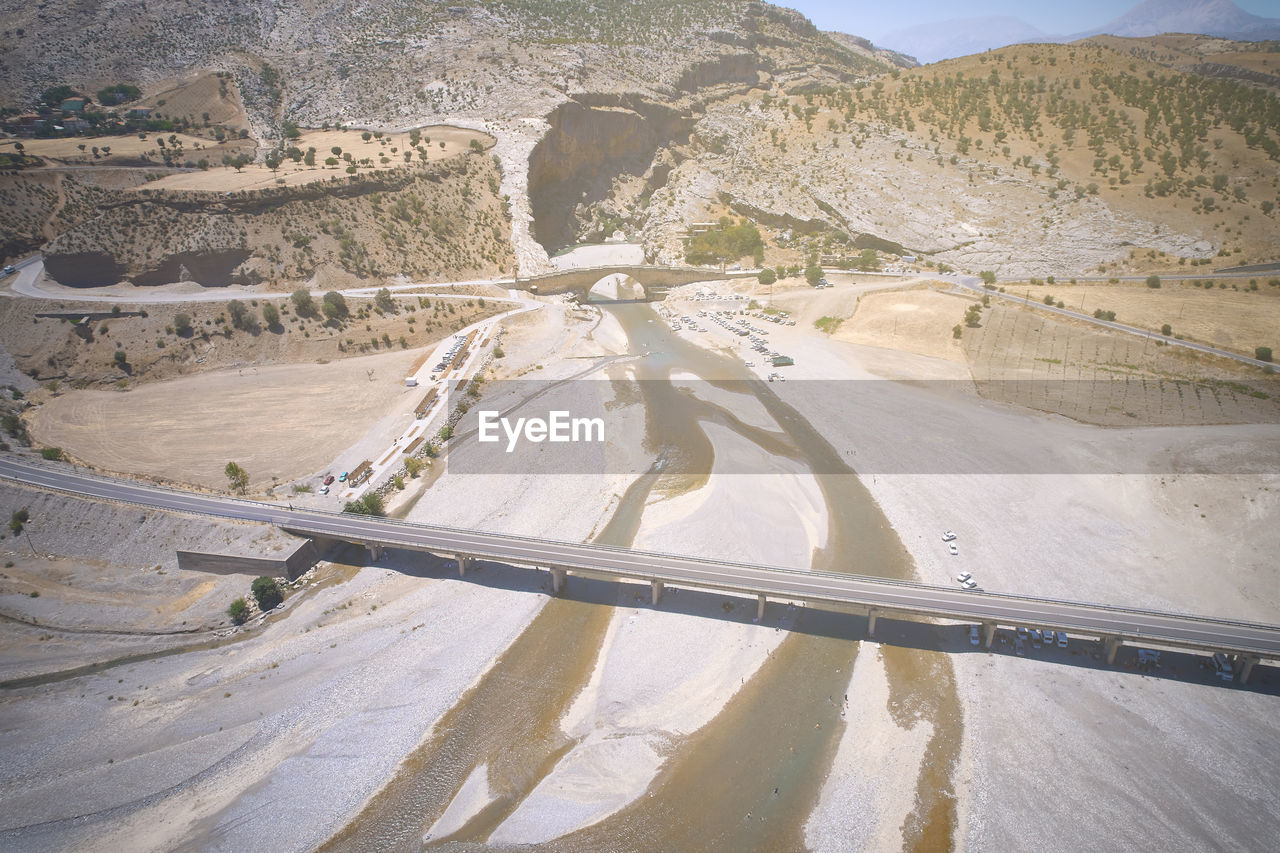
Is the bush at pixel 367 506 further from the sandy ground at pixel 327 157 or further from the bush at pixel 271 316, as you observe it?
the sandy ground at pixel 327 157

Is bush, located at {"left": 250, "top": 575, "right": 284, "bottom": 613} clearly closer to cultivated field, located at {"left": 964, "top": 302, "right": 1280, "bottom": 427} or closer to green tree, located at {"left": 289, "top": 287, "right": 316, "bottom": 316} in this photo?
green tree, located at {"left": 289, "top": 287, "right": 316, "bottom": 316}

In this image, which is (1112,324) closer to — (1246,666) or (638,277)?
(1246,666)

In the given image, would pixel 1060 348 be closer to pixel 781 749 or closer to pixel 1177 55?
pixel 781 749

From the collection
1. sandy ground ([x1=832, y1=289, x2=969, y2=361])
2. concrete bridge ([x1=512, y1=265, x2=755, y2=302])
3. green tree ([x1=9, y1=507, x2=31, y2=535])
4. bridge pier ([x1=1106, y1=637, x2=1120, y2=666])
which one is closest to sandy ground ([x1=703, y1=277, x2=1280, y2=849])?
bridge pier ([x1=1106, y1=637, x2=1120, y2=666])

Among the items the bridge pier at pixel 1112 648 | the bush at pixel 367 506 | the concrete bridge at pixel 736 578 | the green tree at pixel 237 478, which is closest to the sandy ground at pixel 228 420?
the green tree at pixel 237 478

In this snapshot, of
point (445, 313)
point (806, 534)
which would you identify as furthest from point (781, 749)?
point (445, 313)
